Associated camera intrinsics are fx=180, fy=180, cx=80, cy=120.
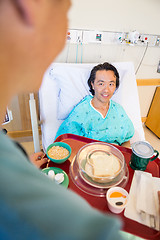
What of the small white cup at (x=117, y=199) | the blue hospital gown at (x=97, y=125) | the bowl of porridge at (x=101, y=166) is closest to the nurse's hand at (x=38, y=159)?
the bowl of porridge at (x=101, y=166)

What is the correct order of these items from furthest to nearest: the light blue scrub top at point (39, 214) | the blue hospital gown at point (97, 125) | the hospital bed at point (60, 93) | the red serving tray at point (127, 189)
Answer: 1. the hospital bed at point (60, 93)
2. the blue hospital gown at point (97, 125)
3. the red serving tray at point (127, 189)
4. the light blue scrub top at point (39, 214)

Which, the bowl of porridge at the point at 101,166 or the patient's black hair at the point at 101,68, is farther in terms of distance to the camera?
the patient's black hair at the point at 101,68

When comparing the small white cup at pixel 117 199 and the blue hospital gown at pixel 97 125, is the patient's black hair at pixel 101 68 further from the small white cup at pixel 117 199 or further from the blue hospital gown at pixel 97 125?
the small white cup at pixel 117 199

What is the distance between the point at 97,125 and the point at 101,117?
0.09 meters

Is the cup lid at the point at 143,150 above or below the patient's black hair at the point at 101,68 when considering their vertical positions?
below

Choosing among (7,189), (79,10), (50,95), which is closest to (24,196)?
(7,189)

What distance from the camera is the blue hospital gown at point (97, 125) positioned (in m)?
1.69

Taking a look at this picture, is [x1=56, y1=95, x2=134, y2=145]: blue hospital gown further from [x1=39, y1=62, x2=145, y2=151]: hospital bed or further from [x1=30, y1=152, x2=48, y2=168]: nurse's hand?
[x1=30, y1=152, x2=48, y2=168]: nurse's hand

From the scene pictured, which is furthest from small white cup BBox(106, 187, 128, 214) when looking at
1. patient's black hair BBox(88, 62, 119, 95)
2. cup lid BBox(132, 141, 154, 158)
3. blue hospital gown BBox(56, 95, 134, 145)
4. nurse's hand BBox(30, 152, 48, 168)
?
patient's black hair BBox(88, 62, 119, 95)

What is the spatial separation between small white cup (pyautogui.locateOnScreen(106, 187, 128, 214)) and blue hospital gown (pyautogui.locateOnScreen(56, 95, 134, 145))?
0.77 meters

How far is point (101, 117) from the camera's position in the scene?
1.76 metres

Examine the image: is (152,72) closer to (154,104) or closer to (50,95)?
(154,104)

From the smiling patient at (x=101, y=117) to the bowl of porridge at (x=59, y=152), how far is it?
474mm

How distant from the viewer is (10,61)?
0.93 ft
